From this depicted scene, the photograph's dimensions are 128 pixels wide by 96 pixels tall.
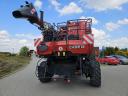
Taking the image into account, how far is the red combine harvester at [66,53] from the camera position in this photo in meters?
12.3

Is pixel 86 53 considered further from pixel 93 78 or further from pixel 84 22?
pixel 84 22

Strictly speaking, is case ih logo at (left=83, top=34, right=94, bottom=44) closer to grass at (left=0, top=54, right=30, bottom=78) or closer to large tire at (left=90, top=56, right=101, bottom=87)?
large tire at (left=90, top=56, right=101, bottom=87)

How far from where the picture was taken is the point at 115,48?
77875mm

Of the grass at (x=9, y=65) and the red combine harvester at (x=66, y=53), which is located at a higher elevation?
the red combine harvester at (x=66, y=53)

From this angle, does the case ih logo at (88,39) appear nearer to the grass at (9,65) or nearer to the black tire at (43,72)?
the black tire at (43,72)

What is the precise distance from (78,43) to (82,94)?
98.3 inches

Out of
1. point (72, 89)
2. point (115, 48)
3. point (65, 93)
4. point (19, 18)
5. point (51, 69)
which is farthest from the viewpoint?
point (115, 48)

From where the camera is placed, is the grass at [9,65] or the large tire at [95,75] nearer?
the large tire at [95,75]

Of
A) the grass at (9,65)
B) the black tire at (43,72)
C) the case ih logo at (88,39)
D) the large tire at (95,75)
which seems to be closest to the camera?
the case ih logo at (88,39)

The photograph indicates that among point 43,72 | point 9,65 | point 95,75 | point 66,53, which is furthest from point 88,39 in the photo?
point 9,65

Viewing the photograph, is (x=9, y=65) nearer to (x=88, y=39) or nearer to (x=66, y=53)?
(x=66, y=53)

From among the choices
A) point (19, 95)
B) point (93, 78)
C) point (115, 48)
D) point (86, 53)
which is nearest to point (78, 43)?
point (86, 53)

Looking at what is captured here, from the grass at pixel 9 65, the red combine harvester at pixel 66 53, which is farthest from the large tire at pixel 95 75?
the grass at pixel 9 65

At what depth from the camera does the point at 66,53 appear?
493 inches
